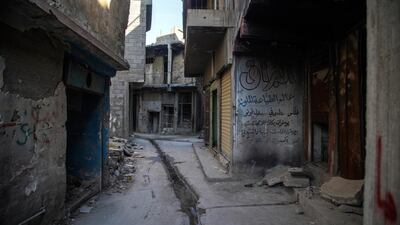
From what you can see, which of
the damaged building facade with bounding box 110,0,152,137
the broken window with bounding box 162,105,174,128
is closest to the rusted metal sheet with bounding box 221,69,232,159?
the damaged building facade with bounding box 110,0,152,137

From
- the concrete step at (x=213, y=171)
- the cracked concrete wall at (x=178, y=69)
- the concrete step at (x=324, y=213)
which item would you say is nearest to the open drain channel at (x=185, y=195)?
the concrete step at (x=213, y=171)

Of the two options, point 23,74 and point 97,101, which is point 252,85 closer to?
point 97,101

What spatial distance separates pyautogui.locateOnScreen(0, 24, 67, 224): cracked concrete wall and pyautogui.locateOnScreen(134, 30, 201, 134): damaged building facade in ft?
64.9

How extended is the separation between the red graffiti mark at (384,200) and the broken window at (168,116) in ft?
76.7

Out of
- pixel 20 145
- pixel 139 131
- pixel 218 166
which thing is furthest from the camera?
pixel 139 131

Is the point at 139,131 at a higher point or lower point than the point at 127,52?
lower

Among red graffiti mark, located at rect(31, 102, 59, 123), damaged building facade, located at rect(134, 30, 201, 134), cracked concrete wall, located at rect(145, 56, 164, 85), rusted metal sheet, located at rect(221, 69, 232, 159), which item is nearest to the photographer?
red graffiti mark, located at rect(31, 102, 59, 123)

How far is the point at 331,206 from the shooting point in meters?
4.31

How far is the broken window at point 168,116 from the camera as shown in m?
25.3

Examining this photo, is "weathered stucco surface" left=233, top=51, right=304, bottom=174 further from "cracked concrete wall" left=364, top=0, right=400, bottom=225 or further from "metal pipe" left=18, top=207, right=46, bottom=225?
"cracked concrete wall" left=364, top=0, right=400, bottom=225

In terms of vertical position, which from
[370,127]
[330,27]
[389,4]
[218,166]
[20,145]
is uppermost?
[330,27]

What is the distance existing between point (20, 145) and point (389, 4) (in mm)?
3610

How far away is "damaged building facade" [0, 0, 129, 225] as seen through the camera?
308cm

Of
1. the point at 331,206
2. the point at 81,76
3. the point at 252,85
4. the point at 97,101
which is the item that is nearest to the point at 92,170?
the point at 97,101
